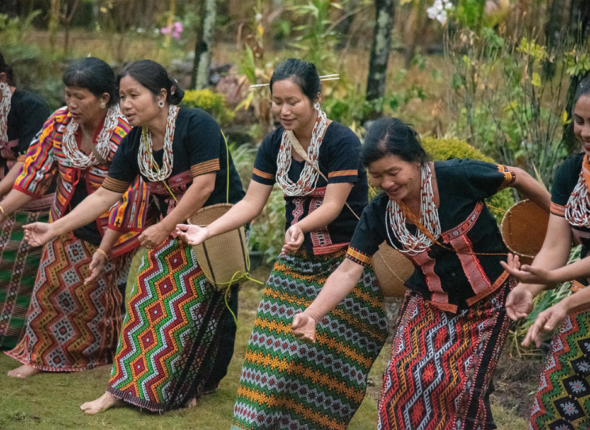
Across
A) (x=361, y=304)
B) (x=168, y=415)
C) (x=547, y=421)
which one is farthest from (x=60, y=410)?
(x=547, y=421)

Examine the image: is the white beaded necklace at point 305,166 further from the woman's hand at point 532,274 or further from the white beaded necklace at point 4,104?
the white beaded necklace at point 4,104

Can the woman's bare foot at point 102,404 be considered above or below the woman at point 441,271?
below

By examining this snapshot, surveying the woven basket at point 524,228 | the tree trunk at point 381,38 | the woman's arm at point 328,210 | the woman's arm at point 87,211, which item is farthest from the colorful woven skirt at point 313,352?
the tree trunk at point 381,38

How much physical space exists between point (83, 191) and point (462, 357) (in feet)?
8.79

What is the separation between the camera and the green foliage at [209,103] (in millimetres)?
9242

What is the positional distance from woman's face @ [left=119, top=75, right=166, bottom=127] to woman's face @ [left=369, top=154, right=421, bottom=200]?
1.46m

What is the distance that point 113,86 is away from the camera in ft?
14.9

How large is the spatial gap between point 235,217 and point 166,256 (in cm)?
60

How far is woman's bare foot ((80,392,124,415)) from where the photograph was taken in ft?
13.7

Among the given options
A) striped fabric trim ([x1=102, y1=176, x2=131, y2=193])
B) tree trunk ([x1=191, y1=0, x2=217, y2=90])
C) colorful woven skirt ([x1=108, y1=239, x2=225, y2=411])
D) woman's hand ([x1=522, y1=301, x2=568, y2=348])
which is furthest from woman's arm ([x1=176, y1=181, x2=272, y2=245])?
tree trunk ([x1=191, y1=0, x2=217, y2=90])

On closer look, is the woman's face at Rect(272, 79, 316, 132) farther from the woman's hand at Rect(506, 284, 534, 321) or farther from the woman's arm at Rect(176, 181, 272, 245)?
the woman's hand at Rect(506, 284, 534, 321)

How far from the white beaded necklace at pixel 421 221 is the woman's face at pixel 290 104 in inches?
27.9

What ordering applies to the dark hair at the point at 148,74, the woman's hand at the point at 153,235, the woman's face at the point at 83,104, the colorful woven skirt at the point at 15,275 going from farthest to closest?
the colorful woven skirt at the point at 15,275 → the woman's face at the point at 83,104 → the dark hair at the point at 148,74 → the woman's hand at the point at 153,235

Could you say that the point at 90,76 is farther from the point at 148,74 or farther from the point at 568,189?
the point at 568,189
